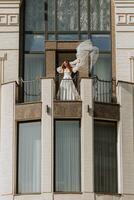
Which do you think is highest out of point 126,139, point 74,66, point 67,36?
point 67,36

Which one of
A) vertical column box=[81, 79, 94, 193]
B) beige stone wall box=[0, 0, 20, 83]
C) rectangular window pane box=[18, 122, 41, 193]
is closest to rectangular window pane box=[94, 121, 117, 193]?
vertical column box=[81, 79, 94, 193]

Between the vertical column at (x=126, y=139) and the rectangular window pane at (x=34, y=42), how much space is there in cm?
350

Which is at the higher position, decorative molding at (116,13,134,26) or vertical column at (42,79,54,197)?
decorative molding at (116,13,134,26)

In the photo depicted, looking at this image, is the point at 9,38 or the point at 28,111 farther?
the point at 9,38

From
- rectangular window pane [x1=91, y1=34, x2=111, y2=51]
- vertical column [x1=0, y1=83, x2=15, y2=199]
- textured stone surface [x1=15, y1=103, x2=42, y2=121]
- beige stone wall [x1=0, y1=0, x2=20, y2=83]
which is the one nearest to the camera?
vertical column [x1=0, y1=83, x2=15, y2=199]

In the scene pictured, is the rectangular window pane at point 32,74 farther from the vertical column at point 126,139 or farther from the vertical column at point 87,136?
the vertical column at point 126,139

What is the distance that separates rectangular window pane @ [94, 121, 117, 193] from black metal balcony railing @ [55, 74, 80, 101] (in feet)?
3.71

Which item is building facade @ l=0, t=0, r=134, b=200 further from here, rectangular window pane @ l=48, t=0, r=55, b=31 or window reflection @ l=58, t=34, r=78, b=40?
rectangular window pane @ l=48, t=0, r=55, b=31

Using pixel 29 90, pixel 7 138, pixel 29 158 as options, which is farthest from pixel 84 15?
pixel 29 158

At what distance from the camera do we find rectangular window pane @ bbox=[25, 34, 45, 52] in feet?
83.5

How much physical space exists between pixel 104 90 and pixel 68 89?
150cm

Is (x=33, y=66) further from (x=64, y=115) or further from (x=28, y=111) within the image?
(x=64, y=115)

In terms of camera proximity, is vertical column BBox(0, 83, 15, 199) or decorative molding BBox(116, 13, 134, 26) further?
decorative molding BBox(116, 13, 134, 26)

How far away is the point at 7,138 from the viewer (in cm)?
2323
